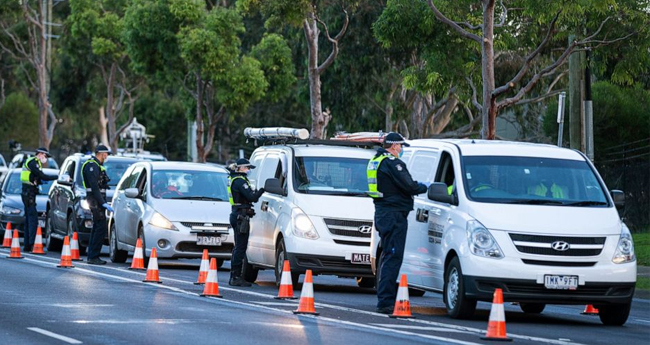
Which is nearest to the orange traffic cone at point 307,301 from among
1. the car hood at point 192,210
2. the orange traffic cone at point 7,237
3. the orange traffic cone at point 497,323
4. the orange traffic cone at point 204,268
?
the orange traffic cone at point 497,323

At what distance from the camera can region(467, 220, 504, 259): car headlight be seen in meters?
13.9

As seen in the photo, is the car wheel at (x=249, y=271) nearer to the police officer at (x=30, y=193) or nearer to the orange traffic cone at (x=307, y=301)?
the orange traffic cone at (x=307, y=301)

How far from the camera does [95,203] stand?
2262cm

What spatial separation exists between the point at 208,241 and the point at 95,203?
79.8 inches

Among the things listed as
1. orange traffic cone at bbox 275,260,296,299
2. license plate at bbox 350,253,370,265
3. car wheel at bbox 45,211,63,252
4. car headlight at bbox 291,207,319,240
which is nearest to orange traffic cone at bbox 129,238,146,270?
car headlight at bbox 291,207,319,240

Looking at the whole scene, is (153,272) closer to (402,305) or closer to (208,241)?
(208,241)

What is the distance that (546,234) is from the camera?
1398 centimetres

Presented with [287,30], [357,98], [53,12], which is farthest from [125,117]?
[357,98]

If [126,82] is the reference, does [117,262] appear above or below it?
below

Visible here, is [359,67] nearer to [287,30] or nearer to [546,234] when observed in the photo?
[287,30]

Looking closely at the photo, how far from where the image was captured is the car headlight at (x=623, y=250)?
14203mm

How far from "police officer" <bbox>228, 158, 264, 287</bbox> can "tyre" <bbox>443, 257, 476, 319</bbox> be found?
14.8 feet

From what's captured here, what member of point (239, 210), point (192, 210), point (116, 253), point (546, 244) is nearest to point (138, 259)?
point (192, 210)

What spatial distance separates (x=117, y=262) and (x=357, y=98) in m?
19.7
